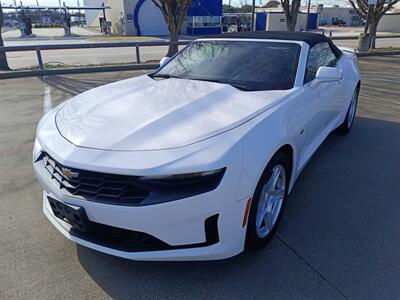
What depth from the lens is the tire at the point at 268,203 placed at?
224cm

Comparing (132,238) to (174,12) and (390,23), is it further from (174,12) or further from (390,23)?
(390,23)

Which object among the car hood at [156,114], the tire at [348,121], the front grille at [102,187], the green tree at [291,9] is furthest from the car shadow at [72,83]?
the green tree at [291,9]

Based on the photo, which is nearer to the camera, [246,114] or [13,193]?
[246,114]

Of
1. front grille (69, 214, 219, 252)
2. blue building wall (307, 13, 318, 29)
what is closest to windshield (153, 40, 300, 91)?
front grille (69, 214, 219, 252)

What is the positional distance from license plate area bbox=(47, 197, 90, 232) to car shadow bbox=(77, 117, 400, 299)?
0.44 m

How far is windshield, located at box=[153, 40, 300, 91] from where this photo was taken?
10.3 feet

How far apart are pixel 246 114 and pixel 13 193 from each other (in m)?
2.54

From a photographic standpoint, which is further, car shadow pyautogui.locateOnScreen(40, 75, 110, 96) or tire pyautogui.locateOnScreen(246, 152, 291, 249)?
car shadow pyautogui.locateOnScreen(40, 75, 110, 96)

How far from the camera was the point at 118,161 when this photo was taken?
1.97 meters

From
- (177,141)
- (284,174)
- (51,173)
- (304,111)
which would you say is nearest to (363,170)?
(304,111)

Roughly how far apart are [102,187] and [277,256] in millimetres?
1382

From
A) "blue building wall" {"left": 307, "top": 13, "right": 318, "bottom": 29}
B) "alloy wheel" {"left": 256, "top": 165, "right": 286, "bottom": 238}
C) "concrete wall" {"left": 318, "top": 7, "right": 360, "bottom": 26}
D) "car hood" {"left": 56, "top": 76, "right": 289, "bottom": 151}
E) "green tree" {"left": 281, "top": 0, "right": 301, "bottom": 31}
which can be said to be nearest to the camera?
"car hood" {"left": 56, "top": 76, "right": 289, "bottom": 151}

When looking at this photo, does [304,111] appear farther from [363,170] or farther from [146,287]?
[146,287]

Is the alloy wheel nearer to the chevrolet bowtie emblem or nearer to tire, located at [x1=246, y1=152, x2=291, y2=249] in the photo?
tire, located at [x1=246, y1=152, x2=291, y2=249]
